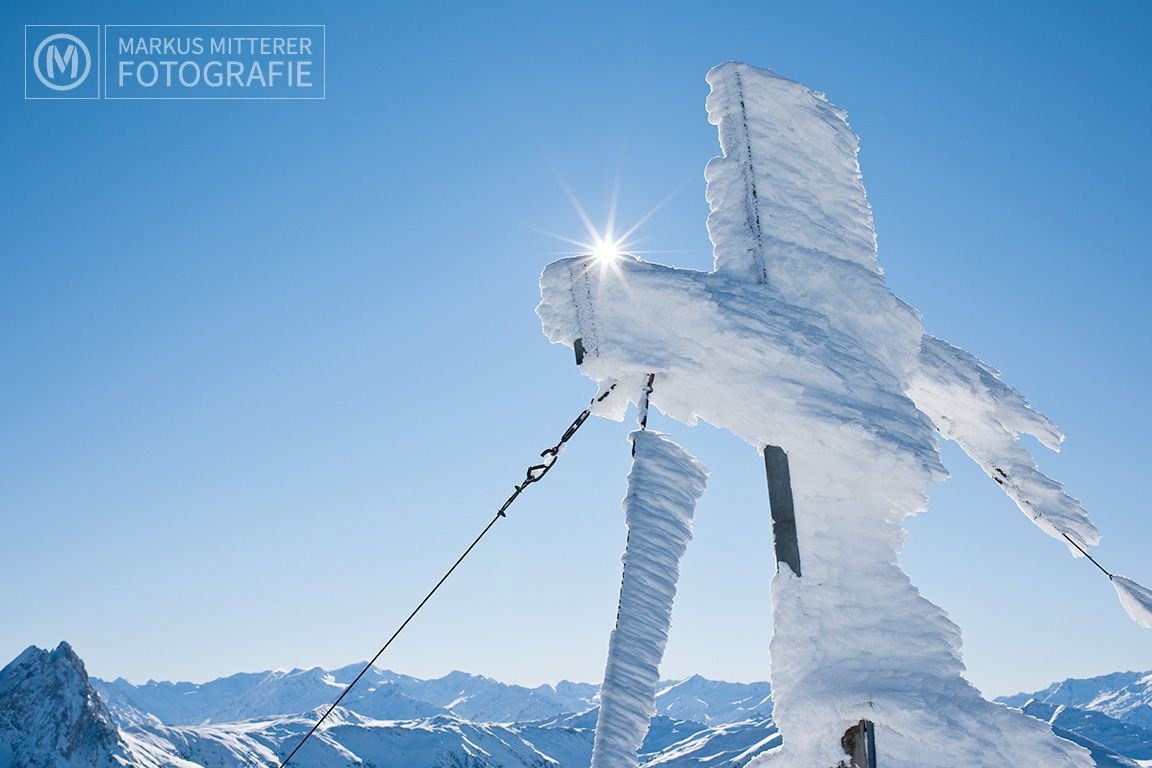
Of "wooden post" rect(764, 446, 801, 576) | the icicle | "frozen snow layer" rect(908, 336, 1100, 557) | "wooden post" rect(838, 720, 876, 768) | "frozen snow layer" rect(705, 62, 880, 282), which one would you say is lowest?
"wooden post" rect(838, 720, 876, 768)

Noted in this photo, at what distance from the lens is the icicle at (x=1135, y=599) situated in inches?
320

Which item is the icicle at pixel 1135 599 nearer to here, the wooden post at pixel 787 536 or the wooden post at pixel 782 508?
the wooden post at pixel 787 536

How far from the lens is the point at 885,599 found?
725 cm

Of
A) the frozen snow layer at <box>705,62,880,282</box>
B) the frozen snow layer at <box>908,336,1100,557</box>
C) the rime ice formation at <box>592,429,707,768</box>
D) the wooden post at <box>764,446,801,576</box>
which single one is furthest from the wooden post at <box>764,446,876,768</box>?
the frozen snow layer at <box>908,336,1100,557</box>

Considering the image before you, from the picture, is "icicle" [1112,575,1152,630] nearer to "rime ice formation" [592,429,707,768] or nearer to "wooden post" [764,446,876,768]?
"wooden post" [764,446,876,768]

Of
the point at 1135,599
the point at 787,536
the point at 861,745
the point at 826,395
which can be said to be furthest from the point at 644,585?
the point at 1135,599

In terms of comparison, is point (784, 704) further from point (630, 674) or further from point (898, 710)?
point (630, 674)

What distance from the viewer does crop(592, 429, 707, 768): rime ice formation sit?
6.23m

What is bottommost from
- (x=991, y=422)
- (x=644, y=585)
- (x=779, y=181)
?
(x=644, y=585)

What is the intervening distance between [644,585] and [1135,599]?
5.20 m

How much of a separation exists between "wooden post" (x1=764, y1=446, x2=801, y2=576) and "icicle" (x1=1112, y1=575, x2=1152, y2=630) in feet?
11.9

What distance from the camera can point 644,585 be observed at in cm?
672

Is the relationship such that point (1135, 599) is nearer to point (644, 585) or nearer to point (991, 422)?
point (991, 422)

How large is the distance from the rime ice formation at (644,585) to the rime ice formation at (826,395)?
1.06 m
